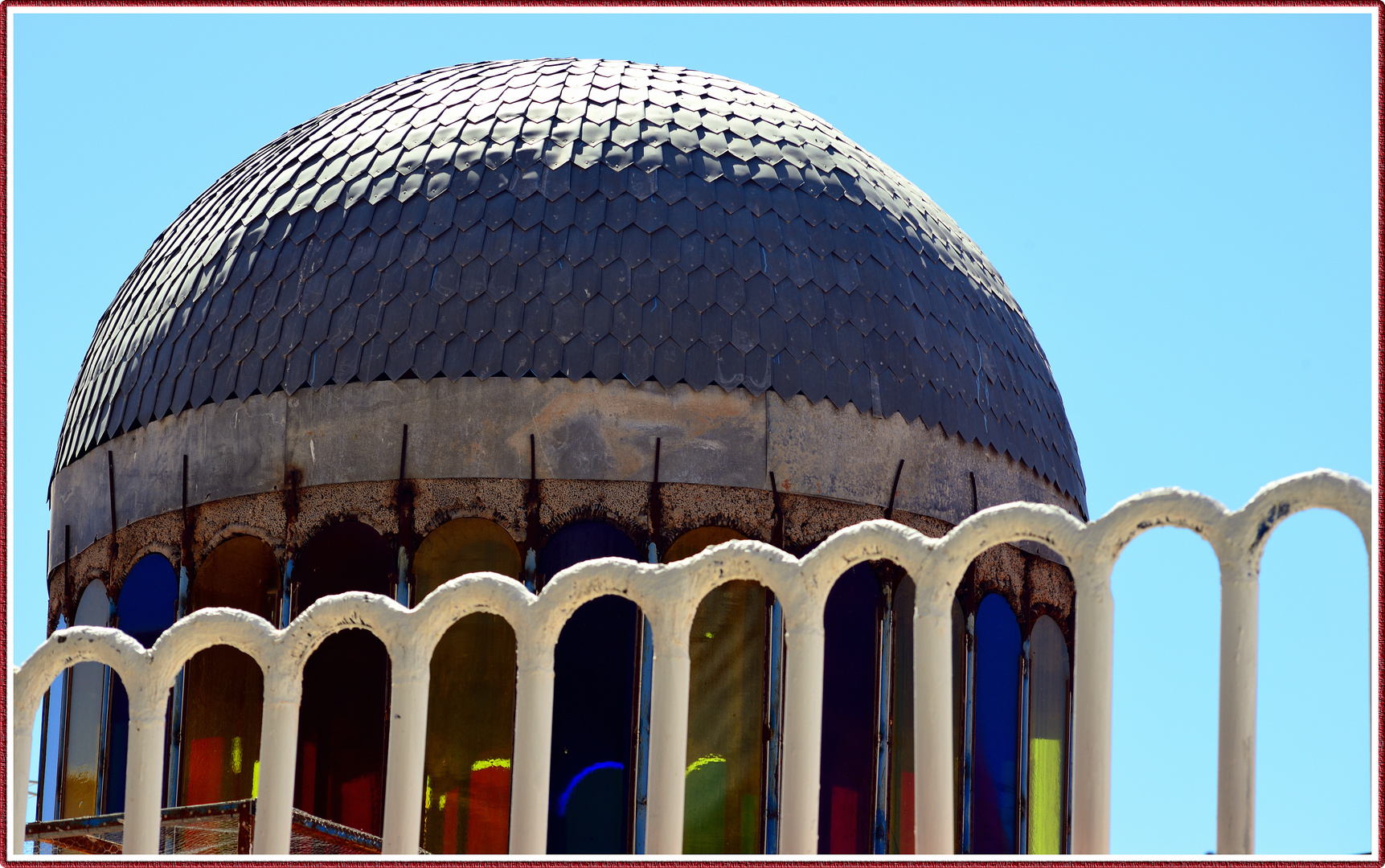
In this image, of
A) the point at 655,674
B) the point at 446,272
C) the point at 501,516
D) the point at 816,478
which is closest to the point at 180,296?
the point at 446,272

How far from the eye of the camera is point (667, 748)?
12.6 meters

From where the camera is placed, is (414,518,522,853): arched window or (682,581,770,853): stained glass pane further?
(682,581,770,853): stained glass pane

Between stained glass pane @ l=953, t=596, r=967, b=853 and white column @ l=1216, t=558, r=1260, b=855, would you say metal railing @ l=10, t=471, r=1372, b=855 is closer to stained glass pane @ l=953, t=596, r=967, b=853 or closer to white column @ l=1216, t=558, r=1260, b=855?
white column @ l=1216, t=558, r=1260, b=855

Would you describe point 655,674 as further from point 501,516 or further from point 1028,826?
point 1028,826

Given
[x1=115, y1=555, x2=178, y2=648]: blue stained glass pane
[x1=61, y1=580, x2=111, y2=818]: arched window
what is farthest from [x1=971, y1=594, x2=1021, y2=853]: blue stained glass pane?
[x1=61, y1=580, x2=111, y2=818]: arched window

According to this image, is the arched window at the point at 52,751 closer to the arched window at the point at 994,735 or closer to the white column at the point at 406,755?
the white column at the point at 406,755

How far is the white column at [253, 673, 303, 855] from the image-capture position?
41.9 feet

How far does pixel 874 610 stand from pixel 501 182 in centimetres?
568

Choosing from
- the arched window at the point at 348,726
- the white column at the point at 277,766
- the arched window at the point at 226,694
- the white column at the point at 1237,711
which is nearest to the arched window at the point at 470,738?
the arched window at the point at 348,726

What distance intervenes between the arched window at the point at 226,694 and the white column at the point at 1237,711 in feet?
31.1

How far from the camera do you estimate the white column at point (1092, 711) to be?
11.6 m

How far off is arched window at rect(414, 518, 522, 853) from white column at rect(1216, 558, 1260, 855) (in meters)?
7.23

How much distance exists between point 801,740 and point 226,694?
778 cm

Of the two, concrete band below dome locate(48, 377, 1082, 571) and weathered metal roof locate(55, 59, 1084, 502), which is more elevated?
weathered metal roof locate(55, 59, 1084, 502)
